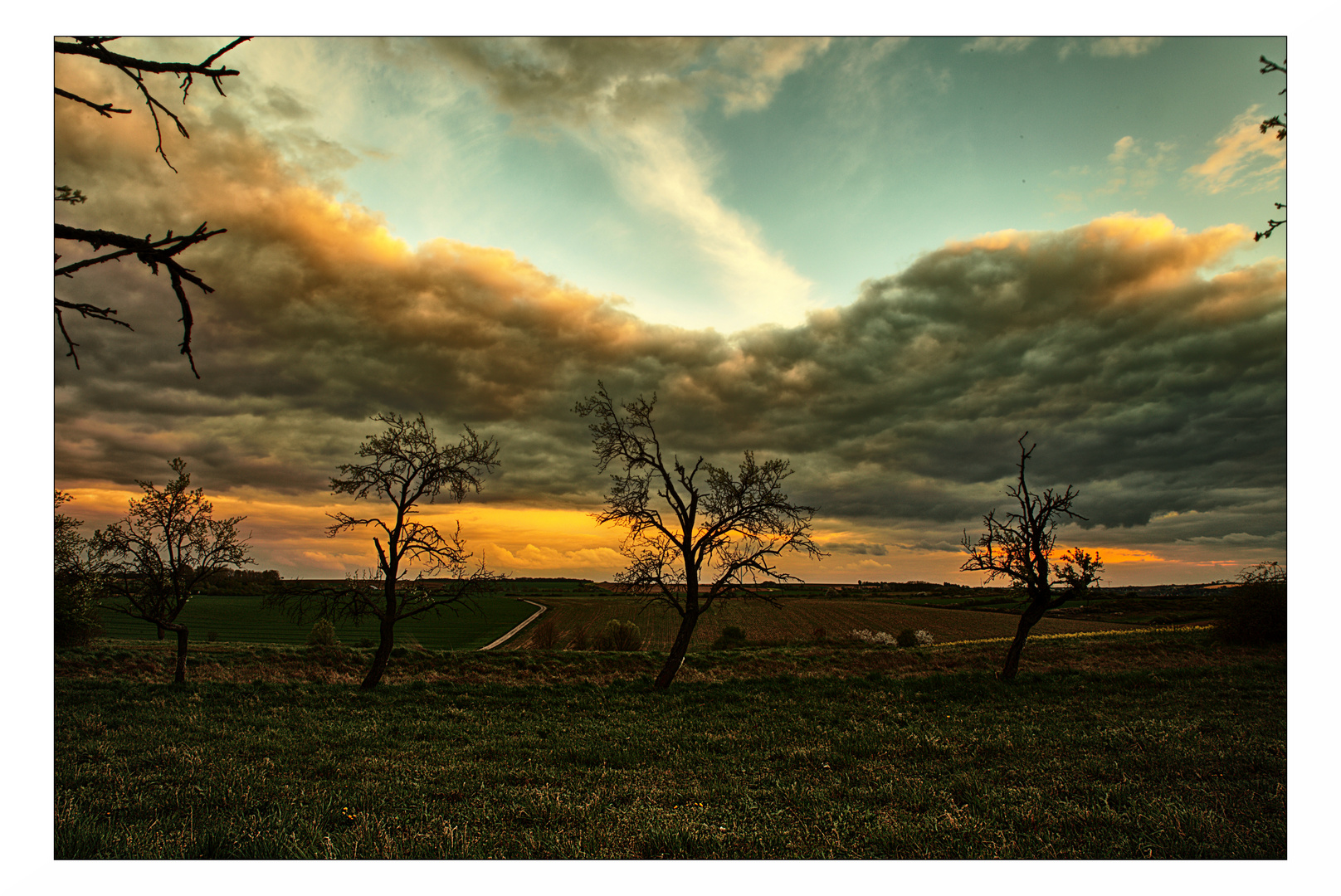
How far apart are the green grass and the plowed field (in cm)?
752

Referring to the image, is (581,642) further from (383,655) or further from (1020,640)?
(1020,640)

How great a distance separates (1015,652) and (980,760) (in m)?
14.2

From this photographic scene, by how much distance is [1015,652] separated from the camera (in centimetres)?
2200

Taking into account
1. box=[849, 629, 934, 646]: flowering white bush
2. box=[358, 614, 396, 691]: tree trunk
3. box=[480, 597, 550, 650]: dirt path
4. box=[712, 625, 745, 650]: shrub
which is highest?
box=[358, 614, 396, 691]: tree trunk

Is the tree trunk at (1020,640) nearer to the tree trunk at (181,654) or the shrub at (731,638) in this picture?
the tree trunk at (181,654)

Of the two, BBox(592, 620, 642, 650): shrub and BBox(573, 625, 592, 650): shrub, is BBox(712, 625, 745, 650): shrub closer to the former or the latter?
BBox(592, 620, 642, 650): shrub

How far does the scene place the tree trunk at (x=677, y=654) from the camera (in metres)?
21.4

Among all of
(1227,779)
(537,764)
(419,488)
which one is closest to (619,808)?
(537,764)

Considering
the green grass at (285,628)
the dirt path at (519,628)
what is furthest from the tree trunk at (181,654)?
the dirt path at (519,628)

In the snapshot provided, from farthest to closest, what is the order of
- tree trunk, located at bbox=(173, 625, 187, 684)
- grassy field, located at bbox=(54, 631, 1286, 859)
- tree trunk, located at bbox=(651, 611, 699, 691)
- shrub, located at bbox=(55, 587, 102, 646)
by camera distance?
shrub, located at bbox=(55, 587, 102, 646), tree trunk, located at bbox=(173, 625, 187, 684), tree trunk, located at bbox=(651, 611, 699, 691), grassy field, located at bbox=(54, 631, 1286, 859)

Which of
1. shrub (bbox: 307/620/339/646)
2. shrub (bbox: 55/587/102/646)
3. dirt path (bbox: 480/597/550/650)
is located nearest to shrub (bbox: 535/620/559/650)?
dirt path (bbox: 480/597/550/650)

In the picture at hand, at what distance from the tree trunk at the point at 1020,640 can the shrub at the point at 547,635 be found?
4786cm

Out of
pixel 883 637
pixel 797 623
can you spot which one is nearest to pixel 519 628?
pixel 797 623

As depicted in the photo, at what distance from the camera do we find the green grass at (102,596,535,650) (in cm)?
6334
